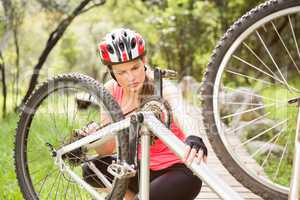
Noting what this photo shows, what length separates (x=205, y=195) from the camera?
138 inches

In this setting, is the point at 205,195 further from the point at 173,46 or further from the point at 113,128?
the point at 173,46

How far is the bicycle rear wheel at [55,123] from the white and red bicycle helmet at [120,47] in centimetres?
20

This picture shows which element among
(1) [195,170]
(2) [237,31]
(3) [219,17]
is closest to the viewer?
(1) [195,170]

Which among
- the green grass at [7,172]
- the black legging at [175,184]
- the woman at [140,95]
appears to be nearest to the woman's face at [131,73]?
the woman at [140,95]

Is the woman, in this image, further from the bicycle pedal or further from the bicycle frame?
the bicycle pedal

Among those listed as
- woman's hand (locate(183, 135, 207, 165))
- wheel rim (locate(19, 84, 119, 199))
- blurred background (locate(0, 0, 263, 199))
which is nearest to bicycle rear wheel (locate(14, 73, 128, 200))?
wheel rim (locate(19, 84, 119, 199))

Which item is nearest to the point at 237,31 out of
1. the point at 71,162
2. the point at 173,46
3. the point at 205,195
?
the point at 71,162

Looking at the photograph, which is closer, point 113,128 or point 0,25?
point 113,128

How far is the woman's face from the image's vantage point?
2400 millimetres

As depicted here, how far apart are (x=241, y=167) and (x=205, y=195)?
150cm

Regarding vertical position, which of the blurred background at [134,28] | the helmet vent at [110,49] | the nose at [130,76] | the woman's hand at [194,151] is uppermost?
the blurred background at [134,28]

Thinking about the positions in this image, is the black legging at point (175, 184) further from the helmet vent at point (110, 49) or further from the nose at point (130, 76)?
the helmet vent at point (110, 49)

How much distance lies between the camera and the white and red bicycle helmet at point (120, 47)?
2.36m

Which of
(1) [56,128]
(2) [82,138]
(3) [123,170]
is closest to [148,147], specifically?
(3) [123,170]
